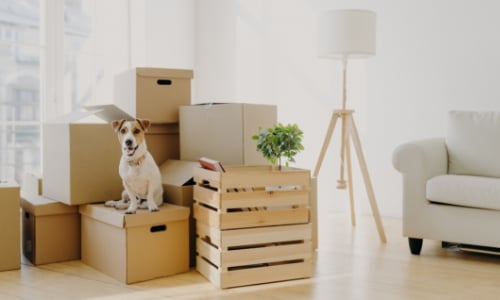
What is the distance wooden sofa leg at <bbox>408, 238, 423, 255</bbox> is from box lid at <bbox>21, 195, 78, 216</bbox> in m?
1.75

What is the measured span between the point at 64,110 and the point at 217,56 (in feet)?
4.88

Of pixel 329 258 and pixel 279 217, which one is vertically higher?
pixel 279 217

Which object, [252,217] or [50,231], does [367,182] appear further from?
[50,231]

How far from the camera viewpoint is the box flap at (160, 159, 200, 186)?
2.86m

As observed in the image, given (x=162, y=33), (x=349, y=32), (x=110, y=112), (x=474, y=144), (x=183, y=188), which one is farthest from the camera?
(x=162, y=33)

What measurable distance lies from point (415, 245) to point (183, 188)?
1259mm

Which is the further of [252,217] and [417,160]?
[417,160]

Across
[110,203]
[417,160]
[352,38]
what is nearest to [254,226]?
[110,203]

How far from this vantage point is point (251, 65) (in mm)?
4867

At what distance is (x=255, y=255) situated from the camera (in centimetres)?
247

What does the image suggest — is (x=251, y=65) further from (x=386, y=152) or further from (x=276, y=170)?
(x=276, y=170)

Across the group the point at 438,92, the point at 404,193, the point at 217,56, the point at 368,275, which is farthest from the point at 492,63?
the point at 217,56

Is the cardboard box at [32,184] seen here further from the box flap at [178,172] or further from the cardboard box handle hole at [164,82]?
the cardboard box handle hole at [164,82]

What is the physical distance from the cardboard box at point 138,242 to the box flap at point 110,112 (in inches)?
18.4
